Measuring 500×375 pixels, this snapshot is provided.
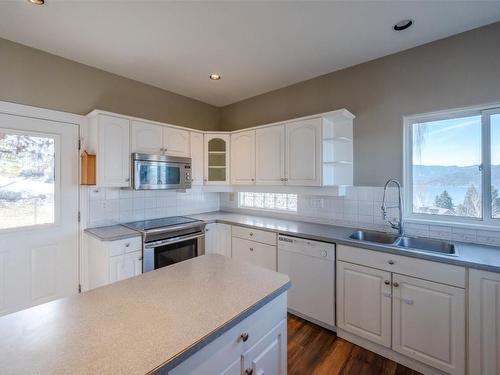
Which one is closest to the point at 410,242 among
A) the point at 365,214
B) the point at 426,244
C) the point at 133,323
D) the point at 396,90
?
the point at 426,244

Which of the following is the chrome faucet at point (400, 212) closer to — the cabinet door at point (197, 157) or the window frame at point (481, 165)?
the window frame at point (481, 165)

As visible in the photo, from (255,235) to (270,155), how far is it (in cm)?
96

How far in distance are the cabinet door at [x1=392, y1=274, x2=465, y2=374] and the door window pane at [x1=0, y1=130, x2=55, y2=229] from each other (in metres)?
3.18

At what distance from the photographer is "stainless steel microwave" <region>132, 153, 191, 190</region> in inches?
101

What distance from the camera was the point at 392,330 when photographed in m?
1.88

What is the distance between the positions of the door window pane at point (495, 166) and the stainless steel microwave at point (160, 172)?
2944 mm

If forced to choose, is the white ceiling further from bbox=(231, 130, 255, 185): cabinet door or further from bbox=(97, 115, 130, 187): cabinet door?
bbox=(231, 130, 255, 185): cabinet door

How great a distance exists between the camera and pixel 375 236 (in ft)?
7.90

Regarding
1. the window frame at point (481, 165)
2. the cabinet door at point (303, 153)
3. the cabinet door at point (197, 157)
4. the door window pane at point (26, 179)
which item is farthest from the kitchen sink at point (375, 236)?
the door window pane at point (26, 179)

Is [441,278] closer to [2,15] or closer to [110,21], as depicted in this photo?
[110,21]

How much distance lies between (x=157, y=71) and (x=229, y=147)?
1.24 m

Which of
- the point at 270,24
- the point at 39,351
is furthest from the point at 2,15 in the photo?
the point at 39,351

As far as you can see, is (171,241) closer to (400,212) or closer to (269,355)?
(269,355)

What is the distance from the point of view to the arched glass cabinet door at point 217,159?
11.0 feet
